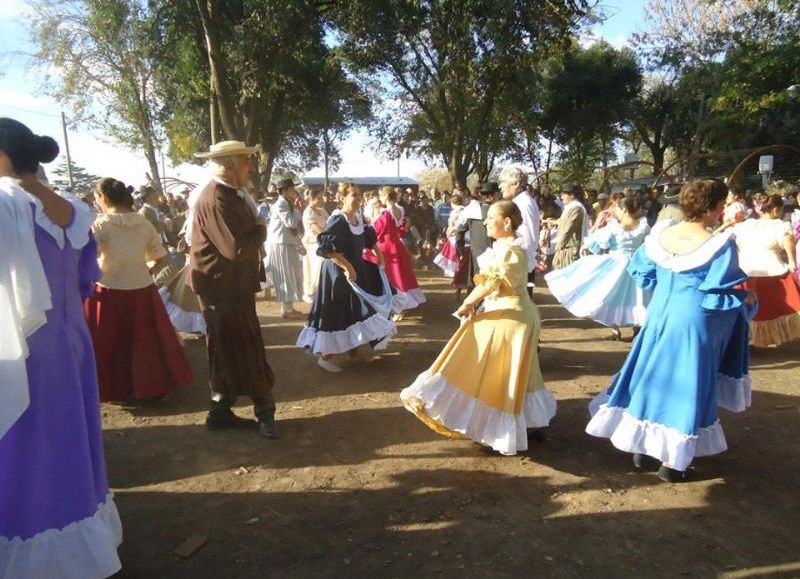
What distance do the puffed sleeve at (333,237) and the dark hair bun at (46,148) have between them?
10.5ft

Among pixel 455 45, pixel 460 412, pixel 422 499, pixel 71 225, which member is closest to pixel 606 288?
pixel 460 412

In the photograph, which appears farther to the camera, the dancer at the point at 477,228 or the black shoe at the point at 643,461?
the dancer at the point at 477,228

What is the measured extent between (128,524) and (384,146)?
28.1 meters

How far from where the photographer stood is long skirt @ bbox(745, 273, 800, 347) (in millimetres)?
7031

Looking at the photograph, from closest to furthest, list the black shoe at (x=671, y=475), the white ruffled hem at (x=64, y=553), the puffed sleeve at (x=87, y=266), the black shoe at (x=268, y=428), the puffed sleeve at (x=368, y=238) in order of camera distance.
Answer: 1. the white ruffled hem at (x=64, y=553)
2. the puffed sleeve at (x=87, y=266)
3. the black shoe at (x=671, y=475)
4. the black shoe at (x=268, y=428)
5. the puffed sleeve at (x=368, y=238)

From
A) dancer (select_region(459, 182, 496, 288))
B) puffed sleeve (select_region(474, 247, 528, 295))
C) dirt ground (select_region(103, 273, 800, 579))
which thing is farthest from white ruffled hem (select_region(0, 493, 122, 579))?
dancer (select_region(459, 182, 496, 288))

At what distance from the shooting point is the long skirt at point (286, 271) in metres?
9.33

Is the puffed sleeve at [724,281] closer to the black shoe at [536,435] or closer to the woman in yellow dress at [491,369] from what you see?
the woman in yellow dress at [491,369]

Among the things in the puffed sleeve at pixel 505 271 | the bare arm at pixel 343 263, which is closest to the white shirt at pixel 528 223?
the bare arm at pixel 343 263

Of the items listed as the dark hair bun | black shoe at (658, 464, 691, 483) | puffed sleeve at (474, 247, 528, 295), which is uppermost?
the dark hair bun

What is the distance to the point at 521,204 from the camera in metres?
6.27

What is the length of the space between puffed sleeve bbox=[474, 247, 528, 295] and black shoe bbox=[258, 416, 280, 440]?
195cm

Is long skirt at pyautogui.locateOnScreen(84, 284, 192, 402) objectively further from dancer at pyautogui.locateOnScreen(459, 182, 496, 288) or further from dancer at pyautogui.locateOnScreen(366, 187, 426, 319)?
dancer at pyautogui.locateOnScreen(459, 182, 496, 288)

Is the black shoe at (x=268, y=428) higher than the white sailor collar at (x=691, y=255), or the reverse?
the white sailor collar at (x=691, y=255)
